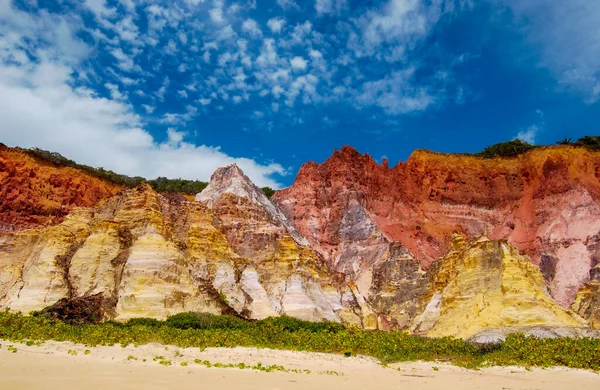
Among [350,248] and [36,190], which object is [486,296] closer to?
[350,248]

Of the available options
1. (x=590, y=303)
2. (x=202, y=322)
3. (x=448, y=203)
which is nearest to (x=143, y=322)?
(x=202, y=322)

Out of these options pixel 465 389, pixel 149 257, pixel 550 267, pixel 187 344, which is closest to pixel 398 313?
pixel 550 267

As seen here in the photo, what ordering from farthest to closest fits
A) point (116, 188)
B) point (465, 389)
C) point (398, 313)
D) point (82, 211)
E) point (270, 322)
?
1. point (116, 188)
2. point (398, 313)
3. point (82, 211)
4. point (270, 322)
5. point (465, 389)

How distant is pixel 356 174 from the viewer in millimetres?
73938

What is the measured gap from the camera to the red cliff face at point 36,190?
2051 inches

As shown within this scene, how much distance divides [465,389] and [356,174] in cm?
6316

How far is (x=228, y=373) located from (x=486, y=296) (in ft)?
77.7

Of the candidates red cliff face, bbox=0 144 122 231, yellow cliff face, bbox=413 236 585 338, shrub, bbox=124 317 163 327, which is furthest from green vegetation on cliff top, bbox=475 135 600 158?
shrub, bbox=124 317 163 327

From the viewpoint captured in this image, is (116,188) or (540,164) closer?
(116,188)

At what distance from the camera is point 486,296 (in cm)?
3069

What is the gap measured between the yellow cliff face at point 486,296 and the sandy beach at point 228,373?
39.1 feet

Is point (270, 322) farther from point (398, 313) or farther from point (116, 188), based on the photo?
point (116, 188)

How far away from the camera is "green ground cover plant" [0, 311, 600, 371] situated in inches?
674

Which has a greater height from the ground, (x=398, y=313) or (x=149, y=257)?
(x=149, y=257)
